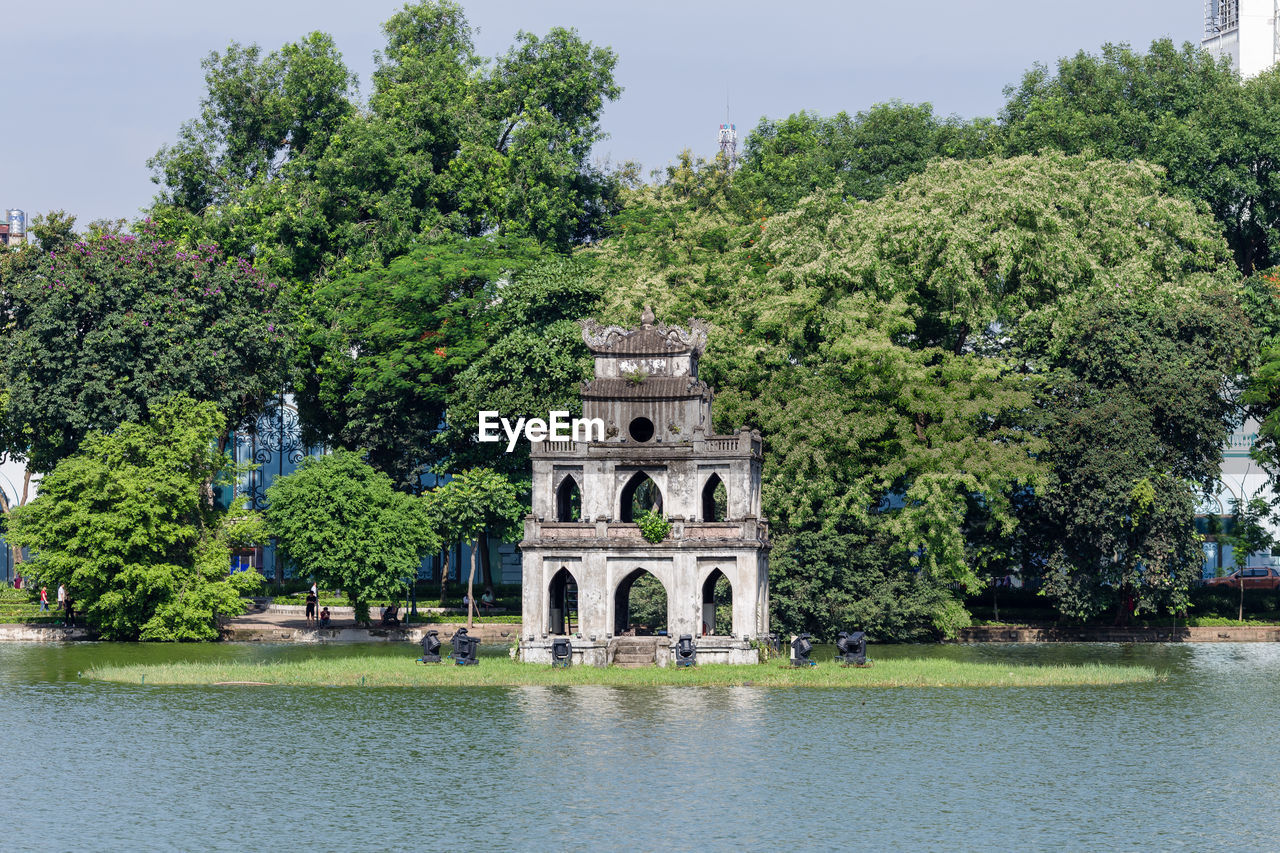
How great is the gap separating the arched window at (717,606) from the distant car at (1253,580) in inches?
1212

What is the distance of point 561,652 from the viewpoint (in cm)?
6359

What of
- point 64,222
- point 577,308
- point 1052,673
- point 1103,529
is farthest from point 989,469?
point 64,222

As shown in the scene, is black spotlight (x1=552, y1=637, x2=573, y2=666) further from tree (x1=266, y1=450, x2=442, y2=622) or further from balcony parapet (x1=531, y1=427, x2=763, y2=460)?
tree (x1=266, y1=450, x2=442, y2=622)

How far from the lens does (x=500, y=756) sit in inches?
1793

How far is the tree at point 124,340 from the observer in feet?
265

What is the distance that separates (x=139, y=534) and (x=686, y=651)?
1073 inches

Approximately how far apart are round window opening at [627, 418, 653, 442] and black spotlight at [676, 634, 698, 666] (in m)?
Answer: 8.63

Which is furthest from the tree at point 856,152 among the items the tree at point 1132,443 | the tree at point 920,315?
the tree at point 1132,443

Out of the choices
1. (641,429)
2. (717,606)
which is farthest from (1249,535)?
(641,429)

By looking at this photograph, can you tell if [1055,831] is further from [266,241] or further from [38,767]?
[266,241]

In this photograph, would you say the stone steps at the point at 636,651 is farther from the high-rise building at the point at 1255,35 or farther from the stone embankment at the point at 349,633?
the high-rise building at the point at 1255,35

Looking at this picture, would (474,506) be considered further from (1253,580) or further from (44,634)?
(1253,580)

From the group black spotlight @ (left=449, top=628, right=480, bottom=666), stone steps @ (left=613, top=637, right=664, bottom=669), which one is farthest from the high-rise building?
black spotlight @ (left=449, top=628, right=480, bottom=666)

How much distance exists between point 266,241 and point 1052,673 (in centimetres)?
5111
